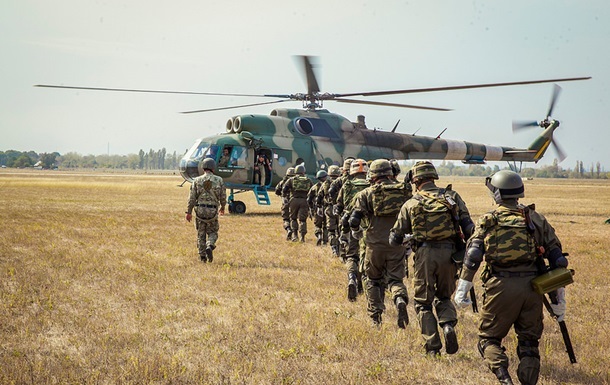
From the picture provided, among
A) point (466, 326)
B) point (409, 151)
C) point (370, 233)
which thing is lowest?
point (466, 326)

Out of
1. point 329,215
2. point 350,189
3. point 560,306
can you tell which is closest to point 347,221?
point 350,189

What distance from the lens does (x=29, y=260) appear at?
33.8ft

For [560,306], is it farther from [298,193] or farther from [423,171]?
[298,193]

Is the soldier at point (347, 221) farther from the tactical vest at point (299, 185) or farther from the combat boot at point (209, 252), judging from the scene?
the tactical vest at point (299, 185)

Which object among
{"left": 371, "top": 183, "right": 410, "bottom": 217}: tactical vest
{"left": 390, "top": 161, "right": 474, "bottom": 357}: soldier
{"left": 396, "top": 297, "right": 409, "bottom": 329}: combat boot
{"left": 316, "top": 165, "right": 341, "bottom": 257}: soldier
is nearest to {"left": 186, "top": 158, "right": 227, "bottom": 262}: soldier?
{"left": 316, "top": 165, "right": 341, "bottom": 257}: soldier

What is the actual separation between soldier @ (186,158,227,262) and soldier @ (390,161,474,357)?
551 centimetres

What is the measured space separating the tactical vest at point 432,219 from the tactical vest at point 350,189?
290 cm

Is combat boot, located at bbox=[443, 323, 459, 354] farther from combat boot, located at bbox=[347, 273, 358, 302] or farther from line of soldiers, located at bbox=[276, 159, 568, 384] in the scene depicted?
combat boot, located at bbox=[347, 273, 358, 302]

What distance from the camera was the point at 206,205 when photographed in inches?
413

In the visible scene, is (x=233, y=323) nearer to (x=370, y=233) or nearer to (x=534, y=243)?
(x=370, y=233)

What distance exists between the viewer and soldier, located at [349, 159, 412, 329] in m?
6.59

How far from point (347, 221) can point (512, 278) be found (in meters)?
3.26

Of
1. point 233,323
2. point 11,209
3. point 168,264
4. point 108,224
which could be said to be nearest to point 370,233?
point 233,323

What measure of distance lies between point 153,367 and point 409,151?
18709 mm
